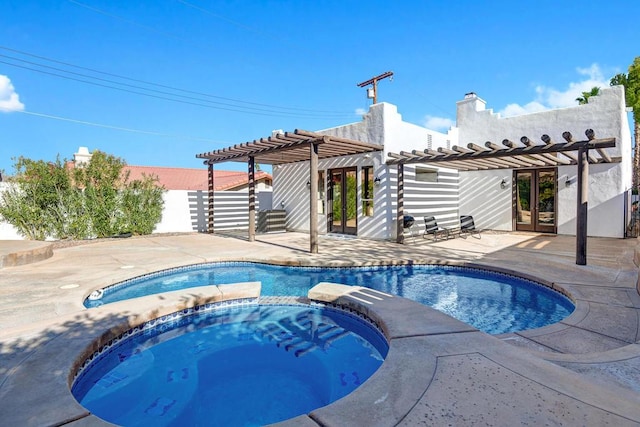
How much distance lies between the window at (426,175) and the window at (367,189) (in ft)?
6.74

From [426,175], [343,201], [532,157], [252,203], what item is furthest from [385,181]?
[252,203]

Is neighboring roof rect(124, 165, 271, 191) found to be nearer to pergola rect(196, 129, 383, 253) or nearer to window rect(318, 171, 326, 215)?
pergola rect(196, 129, 383, 253)

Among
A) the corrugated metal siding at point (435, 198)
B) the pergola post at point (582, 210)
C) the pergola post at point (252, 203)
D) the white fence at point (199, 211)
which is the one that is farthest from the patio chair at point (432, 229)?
the white fence at point (199, 211)

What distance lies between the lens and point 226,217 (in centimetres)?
1545

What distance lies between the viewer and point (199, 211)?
49.1ft

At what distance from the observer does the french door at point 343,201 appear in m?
12.5

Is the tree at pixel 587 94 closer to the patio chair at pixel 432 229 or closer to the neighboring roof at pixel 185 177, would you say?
the patio chair at pixel 432 229

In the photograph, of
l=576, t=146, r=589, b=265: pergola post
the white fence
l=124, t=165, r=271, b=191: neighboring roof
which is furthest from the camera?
l=124, t=165, r=271, b=191: neighboring roof

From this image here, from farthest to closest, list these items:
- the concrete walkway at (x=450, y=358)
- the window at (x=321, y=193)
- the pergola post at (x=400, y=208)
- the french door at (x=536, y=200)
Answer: the window at (x=321, y=193)
the french door at (x=536, y=200)
the pergola post at (x=400, y=208)
the concrete walkway at (x=450, y=358)

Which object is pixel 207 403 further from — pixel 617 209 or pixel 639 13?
pixel 639 13

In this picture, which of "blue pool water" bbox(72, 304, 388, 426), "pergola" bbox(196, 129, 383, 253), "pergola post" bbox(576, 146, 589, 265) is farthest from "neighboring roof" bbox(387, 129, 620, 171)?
"blue pool water" bbox(72, 304, 388, 426)

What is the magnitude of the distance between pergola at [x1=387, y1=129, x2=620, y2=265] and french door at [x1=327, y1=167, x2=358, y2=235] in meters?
1.89

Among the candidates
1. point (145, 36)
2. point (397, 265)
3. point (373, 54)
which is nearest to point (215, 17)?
point (145, 36)

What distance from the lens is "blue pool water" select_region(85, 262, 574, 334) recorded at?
5129 millimetres
